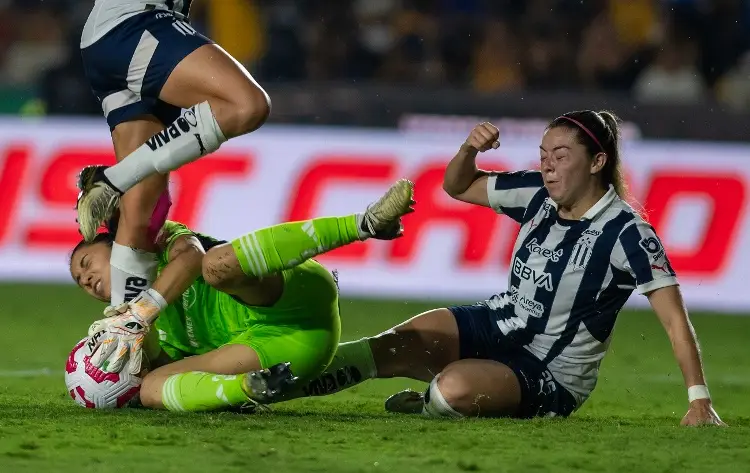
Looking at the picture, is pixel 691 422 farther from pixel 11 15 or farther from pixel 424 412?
pixel 11 15

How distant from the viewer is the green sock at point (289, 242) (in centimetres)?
476

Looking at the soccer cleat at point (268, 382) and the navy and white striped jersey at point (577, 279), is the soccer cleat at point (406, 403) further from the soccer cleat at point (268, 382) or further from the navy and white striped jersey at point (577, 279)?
the soccer cleat at point (268, 382)

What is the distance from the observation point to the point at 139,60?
16.7 feet

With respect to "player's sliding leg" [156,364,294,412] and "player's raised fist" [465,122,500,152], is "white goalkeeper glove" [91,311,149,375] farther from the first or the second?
"player's raised fist" [465,122,500,152]

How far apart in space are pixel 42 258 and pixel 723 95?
17.5 ft

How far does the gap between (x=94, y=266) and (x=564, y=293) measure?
180 centimetres

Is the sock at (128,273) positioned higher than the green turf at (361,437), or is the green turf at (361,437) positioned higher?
the sock at (128,273)

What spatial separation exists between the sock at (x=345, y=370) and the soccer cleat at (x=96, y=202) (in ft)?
3.34

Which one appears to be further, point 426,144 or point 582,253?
point 426,144

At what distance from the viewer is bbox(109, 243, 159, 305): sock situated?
16.4ft

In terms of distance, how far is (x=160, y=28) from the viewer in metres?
5.11

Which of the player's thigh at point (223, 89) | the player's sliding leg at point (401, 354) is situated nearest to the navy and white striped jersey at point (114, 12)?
Result: the player's thigh at point (223, 89)

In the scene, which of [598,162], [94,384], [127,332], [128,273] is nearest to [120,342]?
[127,332]

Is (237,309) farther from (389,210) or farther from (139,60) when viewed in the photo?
(139,60)
